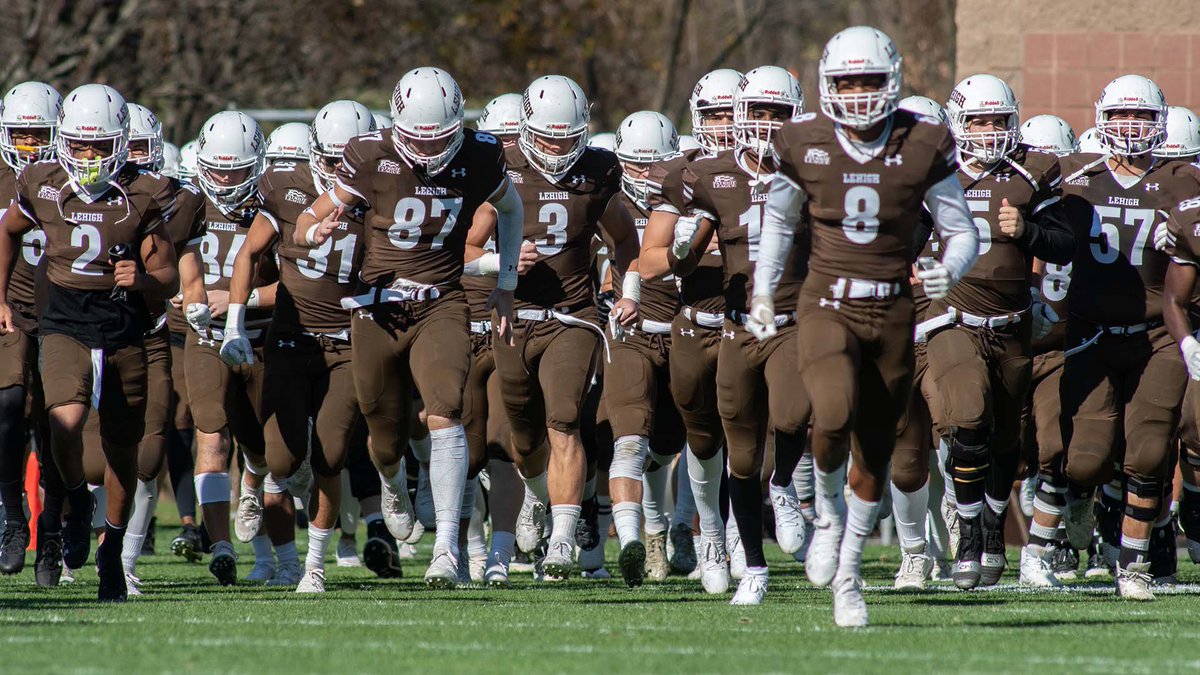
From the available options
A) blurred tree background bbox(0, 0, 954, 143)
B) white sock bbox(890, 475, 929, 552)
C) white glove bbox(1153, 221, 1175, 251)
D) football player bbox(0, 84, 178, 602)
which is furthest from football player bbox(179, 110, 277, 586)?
blurred tree background bbox(0, 0, 954, 143)

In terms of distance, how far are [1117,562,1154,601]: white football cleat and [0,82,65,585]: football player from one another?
4814 millimetres

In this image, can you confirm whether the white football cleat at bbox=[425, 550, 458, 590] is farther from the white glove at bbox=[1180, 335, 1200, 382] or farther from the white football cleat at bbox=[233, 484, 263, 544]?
the white glove at bbox=[1180, 335, 1200, 382]

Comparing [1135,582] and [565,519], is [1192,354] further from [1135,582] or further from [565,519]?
[565,519]

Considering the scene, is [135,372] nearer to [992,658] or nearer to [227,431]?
[227,431]

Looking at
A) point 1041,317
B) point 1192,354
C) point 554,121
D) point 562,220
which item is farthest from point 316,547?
point 1192,354

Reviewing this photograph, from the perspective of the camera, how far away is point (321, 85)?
22688mm

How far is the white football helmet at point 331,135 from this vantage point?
891 centimetres

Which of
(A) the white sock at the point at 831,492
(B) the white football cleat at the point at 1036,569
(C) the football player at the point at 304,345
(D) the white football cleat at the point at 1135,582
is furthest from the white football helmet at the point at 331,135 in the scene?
(D) the white football cleat at the point at 1135,582

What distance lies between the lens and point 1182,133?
8.97m

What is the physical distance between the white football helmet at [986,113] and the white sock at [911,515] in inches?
60.0

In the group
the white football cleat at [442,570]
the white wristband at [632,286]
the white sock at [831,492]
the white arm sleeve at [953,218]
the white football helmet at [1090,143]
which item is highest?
the white football helmet at [1090,143]

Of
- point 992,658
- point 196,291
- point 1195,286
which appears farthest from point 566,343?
point 992,658

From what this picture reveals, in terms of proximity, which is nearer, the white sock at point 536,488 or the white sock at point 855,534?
the white sock at point 855,534

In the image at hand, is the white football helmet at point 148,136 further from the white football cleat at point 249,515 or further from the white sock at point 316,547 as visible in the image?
the white sock at point 316,547
